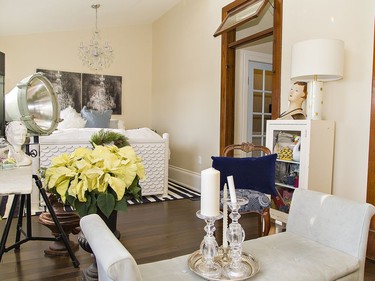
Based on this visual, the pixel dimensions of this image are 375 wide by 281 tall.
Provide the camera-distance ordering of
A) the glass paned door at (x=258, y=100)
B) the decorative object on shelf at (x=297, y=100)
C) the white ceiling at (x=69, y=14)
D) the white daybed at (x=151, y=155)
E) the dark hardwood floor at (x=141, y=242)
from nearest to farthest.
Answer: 1. the dark hardwood floor at (x=141, y=242)
2. the decorative object on shelf at (x=297, y=100)
3. the white daybed at (x=151, y=155)
4. the white ceiling at (x=69, y=14)
5. the glass paned door at (x=258, y=100)

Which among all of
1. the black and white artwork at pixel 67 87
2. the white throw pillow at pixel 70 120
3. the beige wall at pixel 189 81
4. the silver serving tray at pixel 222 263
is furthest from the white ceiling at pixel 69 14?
the silver serving tray at pixel 222 263

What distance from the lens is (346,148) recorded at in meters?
2.52

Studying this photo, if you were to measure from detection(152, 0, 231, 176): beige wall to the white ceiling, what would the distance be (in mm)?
492

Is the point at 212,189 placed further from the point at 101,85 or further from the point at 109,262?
the point at 101,85

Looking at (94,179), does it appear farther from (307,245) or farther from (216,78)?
(216,78)

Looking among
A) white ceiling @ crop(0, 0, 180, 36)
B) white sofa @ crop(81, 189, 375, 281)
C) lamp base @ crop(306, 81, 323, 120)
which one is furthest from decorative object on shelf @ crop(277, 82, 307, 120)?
white ceiling @ crop(0, 0, 180, 36)

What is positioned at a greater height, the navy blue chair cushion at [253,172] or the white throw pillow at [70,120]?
the white throw pillow at [70,120]

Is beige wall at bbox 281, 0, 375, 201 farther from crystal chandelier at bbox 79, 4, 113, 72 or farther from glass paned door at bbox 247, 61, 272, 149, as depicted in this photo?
crystal chandelier at bbox 79, 4, 113, 72

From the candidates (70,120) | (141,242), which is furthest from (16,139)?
(70,120)

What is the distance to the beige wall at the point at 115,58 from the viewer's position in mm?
5195

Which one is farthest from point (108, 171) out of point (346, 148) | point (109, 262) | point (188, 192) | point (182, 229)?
point (188, 192)

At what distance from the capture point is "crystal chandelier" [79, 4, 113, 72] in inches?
201

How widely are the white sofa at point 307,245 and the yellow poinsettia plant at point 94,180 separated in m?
0.07

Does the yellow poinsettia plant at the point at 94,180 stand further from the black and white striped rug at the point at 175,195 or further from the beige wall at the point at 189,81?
the beige wall at the point at 189,81
